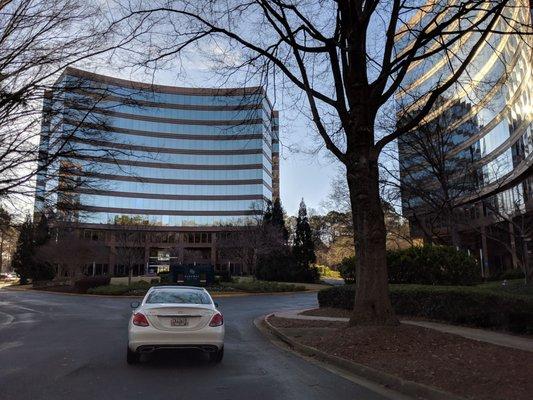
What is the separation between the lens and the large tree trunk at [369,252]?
1154cm

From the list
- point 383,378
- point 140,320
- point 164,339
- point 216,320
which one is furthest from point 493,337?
point 140,320

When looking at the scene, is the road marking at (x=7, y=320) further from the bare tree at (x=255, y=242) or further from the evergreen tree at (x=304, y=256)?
the evergreen tree at (x=304, y=256)

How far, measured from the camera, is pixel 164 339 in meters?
9.26

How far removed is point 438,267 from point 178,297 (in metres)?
13.8

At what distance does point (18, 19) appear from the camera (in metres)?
12.1

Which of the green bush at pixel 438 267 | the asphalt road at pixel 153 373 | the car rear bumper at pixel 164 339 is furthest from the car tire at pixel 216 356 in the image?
the green bush at pixel 438 267

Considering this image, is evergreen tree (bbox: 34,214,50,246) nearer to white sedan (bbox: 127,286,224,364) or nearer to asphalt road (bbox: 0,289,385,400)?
asphalt road (bbox: 0,289,385,400)

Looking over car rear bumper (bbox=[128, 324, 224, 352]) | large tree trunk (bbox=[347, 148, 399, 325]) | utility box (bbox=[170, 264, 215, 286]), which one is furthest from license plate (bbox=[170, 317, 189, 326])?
utility box (bbox=[170, 264, 215, 286])

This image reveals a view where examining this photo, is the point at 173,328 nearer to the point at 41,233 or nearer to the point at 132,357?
the point at 132,357

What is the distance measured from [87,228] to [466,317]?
277 feet

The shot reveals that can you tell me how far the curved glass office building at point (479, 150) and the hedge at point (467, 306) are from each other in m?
7.98

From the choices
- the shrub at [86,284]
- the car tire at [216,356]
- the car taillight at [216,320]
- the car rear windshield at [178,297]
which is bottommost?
the car tire at [216,356]

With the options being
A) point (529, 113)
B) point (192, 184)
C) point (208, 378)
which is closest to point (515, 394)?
point (208, 378)

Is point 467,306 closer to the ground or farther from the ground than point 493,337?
farther from the ground
